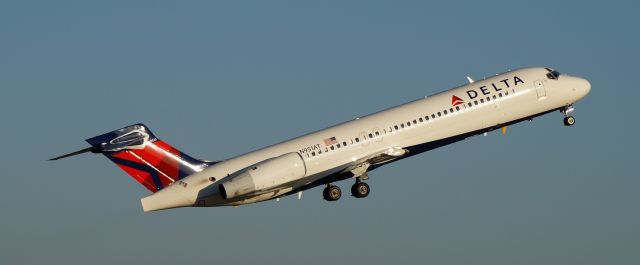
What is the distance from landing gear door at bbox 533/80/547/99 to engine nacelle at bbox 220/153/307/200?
39.0 ft

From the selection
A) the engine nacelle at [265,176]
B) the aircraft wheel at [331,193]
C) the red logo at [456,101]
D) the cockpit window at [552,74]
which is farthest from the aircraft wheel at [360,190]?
the cockpit window at [552,74]

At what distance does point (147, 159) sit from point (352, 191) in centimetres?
860

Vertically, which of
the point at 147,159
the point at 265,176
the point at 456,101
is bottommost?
the point at 265,176

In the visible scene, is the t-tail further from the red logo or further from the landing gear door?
the landing gear door

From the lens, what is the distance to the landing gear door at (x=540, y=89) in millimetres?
59250

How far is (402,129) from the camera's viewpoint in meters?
56.0

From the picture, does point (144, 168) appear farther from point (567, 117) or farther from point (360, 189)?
point (567, 117)

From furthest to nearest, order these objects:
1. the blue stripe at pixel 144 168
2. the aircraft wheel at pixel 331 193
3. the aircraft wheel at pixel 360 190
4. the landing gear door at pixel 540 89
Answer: the landing gear door at pixel 540 89 → the aircraft wheel at pixel 360 190 → the aircraft wheel at pixel 331 193 → the blue stripe at pixel 144 168

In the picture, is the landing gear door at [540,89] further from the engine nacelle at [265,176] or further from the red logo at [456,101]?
the engine nacelle at [265,176]

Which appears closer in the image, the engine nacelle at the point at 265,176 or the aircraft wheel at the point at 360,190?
the engine nacelle at the point at 265,176

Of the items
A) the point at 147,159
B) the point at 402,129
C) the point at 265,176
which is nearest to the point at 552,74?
the point at 402,129

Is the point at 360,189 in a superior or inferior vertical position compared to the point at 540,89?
inferior

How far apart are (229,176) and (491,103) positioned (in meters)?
12.3

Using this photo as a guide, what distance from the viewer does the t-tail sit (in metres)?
54.4
